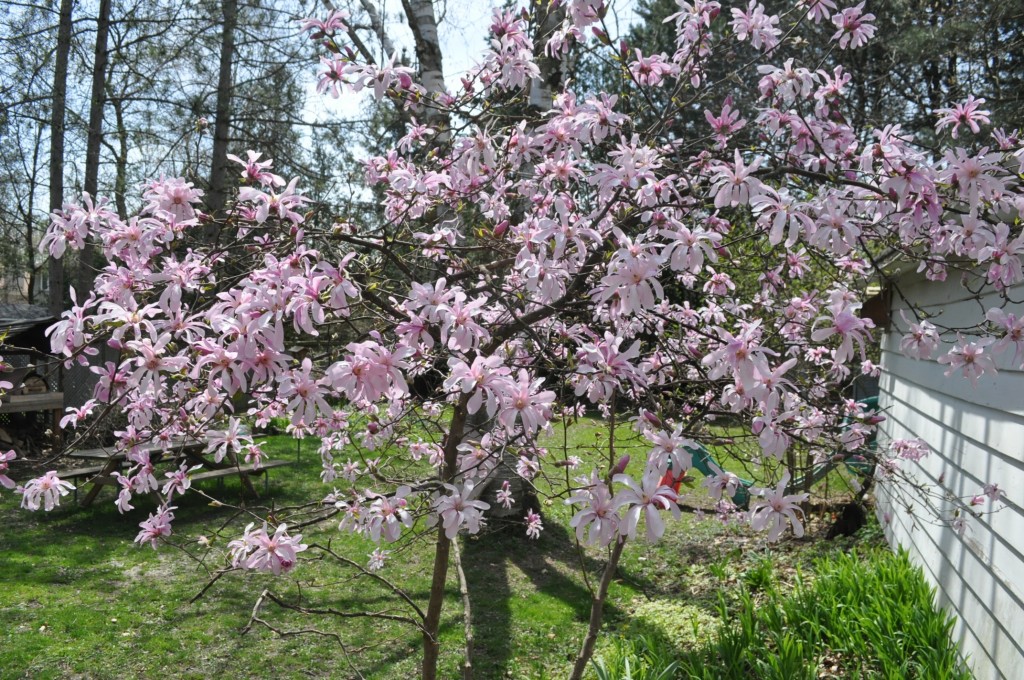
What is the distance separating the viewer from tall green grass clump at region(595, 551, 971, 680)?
3.36 m

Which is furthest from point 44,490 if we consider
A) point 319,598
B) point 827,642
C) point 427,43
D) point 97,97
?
point 97,97

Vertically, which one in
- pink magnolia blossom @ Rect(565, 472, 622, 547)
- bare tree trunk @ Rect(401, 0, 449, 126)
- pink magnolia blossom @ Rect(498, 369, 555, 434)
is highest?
bare tree trunk @ Rect(401, 0, 449, 126)

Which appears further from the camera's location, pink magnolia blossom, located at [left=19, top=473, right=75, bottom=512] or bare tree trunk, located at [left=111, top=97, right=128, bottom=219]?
bare tree trunk, located at [left=111, top=97, right=128, bottom=219]

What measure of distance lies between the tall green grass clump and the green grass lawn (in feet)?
1.12

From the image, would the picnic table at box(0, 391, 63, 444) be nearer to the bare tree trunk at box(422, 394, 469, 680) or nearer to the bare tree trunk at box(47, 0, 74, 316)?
the bare tree trunk at box(47, 0, 74, 316)

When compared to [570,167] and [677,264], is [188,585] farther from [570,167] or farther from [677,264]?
[677,264]

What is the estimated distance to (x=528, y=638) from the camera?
452cm

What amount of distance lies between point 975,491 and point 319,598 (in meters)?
3.92

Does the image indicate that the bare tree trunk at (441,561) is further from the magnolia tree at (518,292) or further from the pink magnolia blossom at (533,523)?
the pink magnolia blossom at (533,523)

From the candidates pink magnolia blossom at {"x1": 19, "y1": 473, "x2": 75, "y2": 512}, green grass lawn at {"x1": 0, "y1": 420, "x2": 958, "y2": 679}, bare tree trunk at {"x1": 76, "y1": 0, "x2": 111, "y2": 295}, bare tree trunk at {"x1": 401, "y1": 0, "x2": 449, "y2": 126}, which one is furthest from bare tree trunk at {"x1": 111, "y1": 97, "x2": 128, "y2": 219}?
pink magnolia blossom at {"x1": 19, "y1": 473, "x2": 75, "y2": 512}

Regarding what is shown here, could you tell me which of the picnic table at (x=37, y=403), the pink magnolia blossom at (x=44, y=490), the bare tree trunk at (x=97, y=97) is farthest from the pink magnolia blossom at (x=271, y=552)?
the bare tree trunk at (x=97, y=97)

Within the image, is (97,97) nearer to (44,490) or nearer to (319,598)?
(319,598)

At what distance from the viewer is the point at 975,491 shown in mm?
3977

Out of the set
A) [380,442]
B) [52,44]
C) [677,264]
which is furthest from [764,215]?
[52,44]
